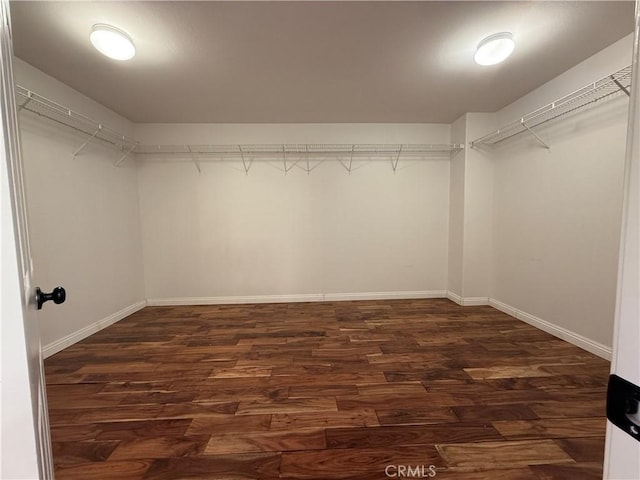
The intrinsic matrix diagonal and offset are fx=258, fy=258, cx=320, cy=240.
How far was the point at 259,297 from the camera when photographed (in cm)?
348

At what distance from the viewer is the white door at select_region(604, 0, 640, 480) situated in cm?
39

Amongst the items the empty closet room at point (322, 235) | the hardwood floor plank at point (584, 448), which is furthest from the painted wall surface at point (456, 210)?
the hardwood floor plank at point (584, 448)

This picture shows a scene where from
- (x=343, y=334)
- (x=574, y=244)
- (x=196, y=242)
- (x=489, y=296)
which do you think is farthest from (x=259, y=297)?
(x=574, y=244)

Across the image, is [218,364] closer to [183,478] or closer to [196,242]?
[183,478]

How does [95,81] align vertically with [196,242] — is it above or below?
above

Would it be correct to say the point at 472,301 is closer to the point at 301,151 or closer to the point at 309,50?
the point at 301,151

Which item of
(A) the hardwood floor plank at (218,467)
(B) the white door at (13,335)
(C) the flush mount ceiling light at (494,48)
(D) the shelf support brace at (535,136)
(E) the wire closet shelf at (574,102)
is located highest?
(C) the flush mount ceiling light at (494,48)

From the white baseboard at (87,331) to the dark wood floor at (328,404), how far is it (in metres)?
0.08

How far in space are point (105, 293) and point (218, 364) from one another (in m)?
1.77

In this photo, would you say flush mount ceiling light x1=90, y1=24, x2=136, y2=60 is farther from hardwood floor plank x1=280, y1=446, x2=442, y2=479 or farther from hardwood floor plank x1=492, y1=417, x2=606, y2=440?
hardwood floor plank x1=492, y1=417, x2=606, y2=440

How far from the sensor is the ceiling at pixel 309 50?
5.01ft

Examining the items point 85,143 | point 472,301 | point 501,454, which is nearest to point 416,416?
point 501,454

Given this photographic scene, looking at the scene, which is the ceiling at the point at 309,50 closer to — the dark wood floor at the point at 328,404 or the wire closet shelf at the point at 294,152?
the wire closet shelf at the point at 294,152

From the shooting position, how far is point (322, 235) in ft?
11.4
